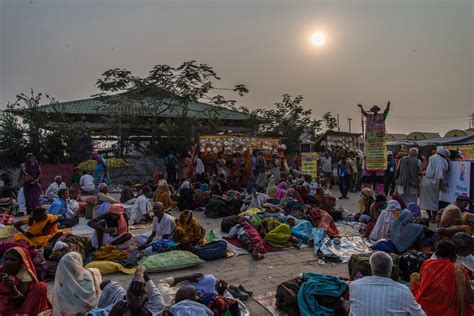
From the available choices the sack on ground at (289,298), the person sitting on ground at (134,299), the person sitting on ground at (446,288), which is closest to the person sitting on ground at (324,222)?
the sack on ground at (289,298)

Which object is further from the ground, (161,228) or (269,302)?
(161,228)

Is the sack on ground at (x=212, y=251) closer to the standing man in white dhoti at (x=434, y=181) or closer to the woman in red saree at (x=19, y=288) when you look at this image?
the woman in red saree at (x=19, y=288)

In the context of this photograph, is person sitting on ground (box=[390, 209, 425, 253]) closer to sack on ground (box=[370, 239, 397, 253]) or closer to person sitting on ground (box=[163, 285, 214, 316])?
sack on ground (box=[370, 239, 397, 253])

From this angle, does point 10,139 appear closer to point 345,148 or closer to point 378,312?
point 345,148

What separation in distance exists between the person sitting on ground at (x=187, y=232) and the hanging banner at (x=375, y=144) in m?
6.86

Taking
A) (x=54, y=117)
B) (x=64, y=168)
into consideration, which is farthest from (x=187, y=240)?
(x=54, y=117)

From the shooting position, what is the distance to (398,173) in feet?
30.6

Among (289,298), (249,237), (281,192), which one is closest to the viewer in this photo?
(289,298)

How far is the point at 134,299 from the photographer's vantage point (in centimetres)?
317

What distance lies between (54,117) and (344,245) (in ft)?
55.0

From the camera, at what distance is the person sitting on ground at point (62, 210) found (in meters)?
9.08

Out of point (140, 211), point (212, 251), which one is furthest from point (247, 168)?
point (212, 251)

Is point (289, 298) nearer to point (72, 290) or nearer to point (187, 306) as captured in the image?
point (187, 306)

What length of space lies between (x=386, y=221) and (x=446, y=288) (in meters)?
3.91
